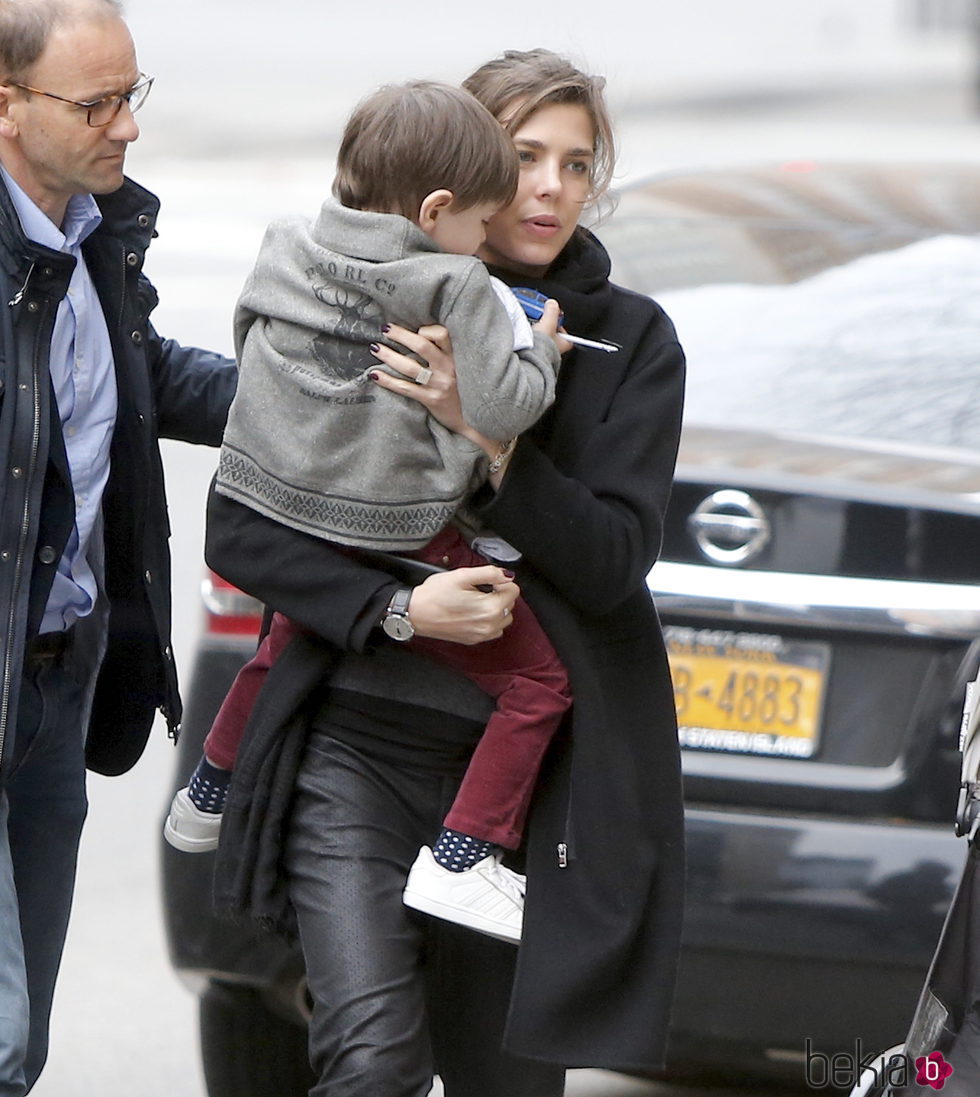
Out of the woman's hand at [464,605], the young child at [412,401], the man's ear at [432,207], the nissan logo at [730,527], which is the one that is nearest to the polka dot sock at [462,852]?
the young child at [412,401]

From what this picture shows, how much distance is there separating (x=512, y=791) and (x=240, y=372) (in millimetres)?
639

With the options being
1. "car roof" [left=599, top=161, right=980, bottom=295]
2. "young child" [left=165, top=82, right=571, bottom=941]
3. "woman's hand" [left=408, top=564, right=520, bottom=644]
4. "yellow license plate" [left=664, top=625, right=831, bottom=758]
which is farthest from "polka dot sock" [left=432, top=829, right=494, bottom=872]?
"car roof" [left=599, top=161, right=980, bottom=295]

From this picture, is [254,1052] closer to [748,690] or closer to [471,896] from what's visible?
[748,690]

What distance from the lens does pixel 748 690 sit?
11.9 ft

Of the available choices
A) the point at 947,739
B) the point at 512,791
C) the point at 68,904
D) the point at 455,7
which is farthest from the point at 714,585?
the point at 455,7

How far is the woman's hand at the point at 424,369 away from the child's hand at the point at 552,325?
13cm

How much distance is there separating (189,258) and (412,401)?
11893 millimetres

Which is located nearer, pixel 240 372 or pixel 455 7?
pixel 240 372

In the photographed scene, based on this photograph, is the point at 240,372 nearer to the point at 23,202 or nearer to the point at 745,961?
the point at 23,202

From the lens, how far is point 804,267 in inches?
Answer: 172

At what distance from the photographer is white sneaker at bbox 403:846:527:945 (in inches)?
110

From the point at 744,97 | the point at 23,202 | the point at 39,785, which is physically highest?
the point at 744,97

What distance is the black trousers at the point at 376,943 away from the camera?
109 inches

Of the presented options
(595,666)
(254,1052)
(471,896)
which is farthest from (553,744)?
(254,1052)
